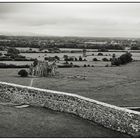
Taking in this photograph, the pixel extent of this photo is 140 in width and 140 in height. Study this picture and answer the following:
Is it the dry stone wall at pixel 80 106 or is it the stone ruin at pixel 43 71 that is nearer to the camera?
the dry stone wall at pixel 80 106

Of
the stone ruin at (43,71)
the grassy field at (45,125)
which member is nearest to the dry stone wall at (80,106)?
the grassy field at (45,125)

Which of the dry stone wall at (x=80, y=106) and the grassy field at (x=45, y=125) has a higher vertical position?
the dry stone wall at (x=80, y=106)

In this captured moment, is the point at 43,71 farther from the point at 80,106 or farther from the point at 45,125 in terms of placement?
the point at 45,125

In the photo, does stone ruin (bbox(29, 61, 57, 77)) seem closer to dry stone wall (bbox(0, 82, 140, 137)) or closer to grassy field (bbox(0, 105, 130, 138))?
dry stone wall (bbox(0, 82, 140, 137))

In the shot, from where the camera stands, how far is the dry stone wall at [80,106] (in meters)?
14.1

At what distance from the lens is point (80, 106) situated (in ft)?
56.1

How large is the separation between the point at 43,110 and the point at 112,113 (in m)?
5.27

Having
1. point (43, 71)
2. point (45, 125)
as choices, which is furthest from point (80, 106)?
point (43, 71)

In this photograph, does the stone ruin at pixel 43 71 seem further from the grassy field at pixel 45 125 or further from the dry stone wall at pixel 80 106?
the grassy field at pixel 45 125

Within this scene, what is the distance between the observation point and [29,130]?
14.6 m

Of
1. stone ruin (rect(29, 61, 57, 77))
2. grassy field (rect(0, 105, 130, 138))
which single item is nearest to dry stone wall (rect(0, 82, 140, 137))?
grassy field (rect(0, 105, 130, 138))

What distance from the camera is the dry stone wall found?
14.1 m

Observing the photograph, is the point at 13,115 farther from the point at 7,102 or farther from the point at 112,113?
the point at 112,113

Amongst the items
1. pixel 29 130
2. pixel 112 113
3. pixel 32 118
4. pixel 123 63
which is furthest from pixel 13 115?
pixel 123 63
